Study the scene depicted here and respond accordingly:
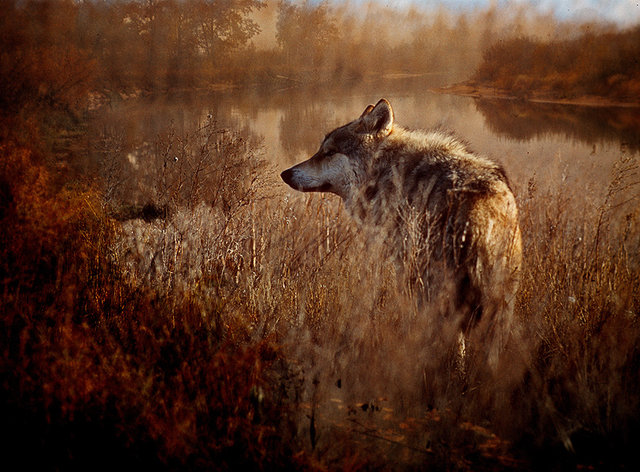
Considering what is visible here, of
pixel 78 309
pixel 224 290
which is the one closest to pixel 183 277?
pixel 224 290

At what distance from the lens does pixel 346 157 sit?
4.74m

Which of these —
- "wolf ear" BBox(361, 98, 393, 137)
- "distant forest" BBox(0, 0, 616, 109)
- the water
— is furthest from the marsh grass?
"distant forest" BBox(0, 0, 616, 109)

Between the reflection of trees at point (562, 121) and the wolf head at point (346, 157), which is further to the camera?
the reflection of trees at point (562, 121)

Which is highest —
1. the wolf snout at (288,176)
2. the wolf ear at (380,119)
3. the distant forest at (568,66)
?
the distant forest at (568,66)

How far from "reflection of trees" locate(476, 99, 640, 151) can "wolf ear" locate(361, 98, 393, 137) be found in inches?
95.0

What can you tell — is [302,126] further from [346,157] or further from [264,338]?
[264,338]

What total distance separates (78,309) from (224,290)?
3.84ft

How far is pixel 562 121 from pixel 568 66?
0.71 meters

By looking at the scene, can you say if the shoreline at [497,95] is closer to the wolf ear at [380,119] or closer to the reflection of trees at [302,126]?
the reflection of trees at [302,126]

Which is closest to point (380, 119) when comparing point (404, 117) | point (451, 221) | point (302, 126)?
point (404, 117)

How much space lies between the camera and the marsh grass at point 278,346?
8.26 ft

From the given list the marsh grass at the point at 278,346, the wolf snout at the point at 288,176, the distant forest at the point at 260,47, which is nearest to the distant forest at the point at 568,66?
the distant forest at the point at 260,47

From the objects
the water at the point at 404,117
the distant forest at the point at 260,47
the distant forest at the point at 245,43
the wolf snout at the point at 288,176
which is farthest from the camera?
the distant forest at the point at 245,43

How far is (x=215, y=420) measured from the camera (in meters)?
2.56
